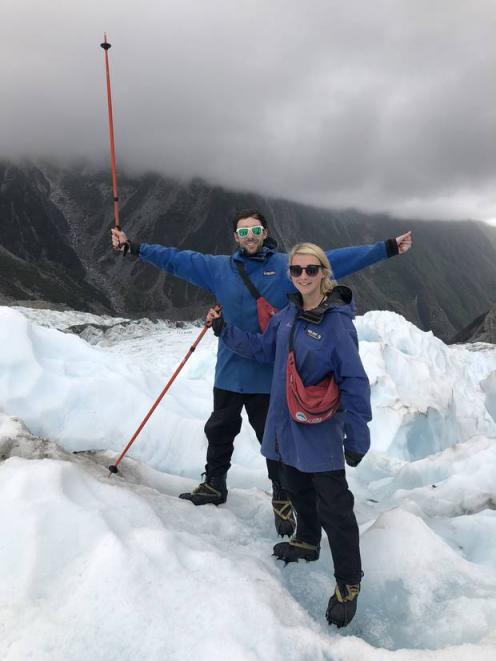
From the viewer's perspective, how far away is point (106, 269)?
19225 centimetres

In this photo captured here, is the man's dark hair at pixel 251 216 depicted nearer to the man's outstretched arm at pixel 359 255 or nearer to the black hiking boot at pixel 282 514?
the man's outstretched arm at pixel 359 255

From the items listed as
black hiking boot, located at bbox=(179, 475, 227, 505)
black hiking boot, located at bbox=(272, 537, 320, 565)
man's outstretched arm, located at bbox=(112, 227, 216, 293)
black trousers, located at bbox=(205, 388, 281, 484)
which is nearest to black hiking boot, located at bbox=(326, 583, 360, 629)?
black hiking boot, located at bbox=(272, 537, 320, 565)

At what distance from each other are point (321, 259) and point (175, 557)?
2195 mm

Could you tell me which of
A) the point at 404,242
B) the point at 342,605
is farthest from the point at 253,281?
the point at 342,605

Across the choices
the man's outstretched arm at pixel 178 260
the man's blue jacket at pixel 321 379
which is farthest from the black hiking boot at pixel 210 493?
the man's outstretched arm at pixel 178 260

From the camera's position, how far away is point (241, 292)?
3.98 metres

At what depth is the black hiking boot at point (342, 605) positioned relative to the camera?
3.02 m

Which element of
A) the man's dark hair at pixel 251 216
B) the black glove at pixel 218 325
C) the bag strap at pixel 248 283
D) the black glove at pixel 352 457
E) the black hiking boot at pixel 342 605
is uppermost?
the man's dark hair at pixel 251 216

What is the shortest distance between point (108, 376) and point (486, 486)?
5363mm

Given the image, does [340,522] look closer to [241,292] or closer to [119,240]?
[241,292]

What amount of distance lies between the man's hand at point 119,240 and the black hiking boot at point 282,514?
264cm

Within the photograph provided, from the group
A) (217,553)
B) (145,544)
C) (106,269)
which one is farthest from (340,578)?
(106,269)

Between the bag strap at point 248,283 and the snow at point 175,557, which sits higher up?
the bag strap at point 248,283

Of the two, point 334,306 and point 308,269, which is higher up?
point 308,269
